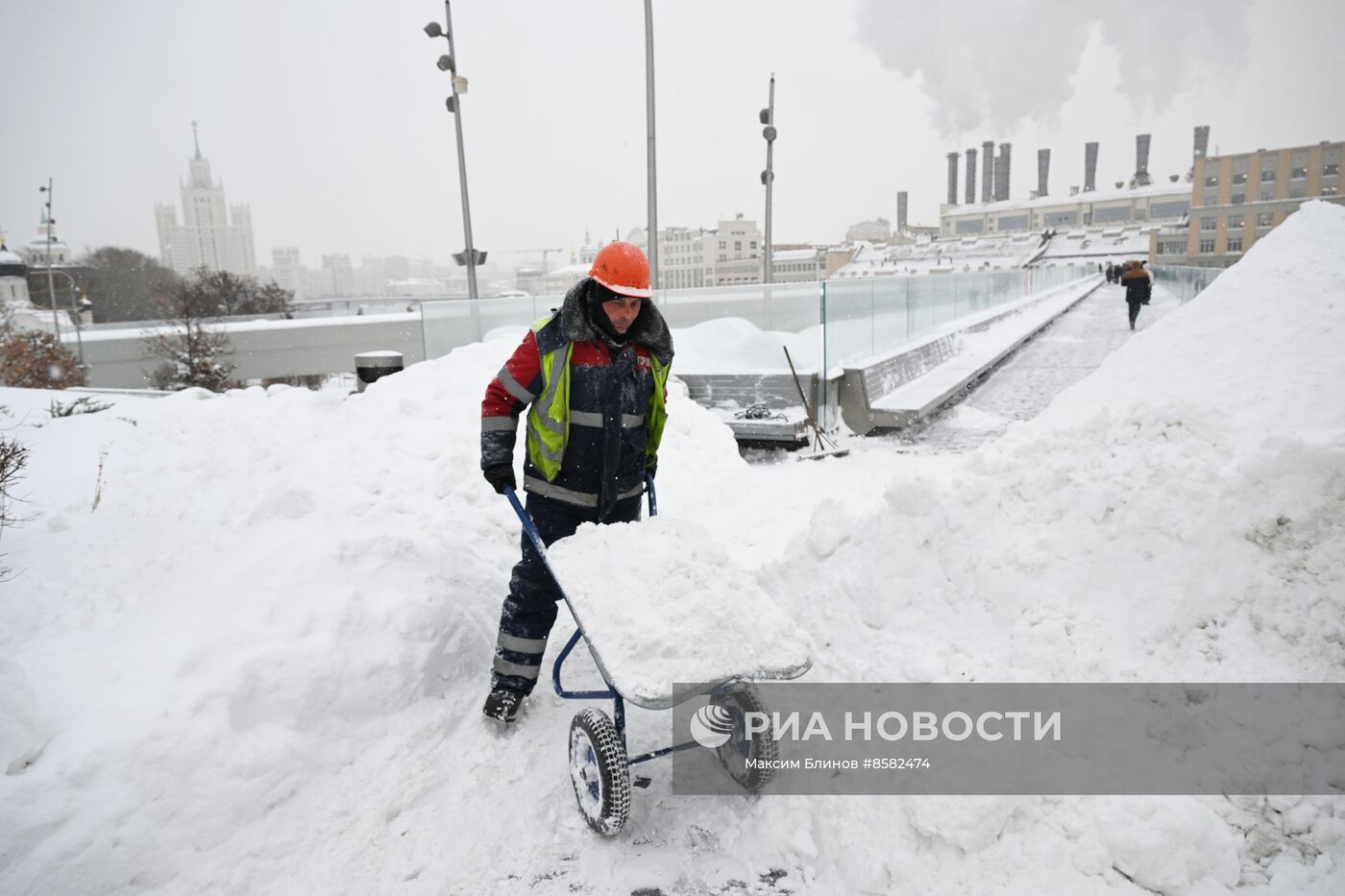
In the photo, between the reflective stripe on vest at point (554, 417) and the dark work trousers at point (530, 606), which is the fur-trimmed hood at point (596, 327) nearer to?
the reflective stripe on vest at point (554, 417)

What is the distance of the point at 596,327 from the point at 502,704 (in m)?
1.83

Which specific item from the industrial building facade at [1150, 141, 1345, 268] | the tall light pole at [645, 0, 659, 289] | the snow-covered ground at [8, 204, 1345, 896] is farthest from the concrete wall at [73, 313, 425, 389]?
the industrial building facade at [1150, 141, 1345, 268]

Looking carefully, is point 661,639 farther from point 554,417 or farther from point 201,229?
point 201,229

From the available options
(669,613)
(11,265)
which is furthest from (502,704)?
(11,265)

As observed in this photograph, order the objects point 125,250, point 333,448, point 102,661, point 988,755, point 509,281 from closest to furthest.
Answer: point 988,755 < point 102,661 < point 333,448 < point 125,250 < point 509,281

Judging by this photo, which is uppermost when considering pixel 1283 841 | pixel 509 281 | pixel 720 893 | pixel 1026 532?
pixel 509 281

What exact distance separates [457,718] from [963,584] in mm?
2548

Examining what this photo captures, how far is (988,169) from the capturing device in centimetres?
12056

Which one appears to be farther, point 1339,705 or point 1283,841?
point 1339,705

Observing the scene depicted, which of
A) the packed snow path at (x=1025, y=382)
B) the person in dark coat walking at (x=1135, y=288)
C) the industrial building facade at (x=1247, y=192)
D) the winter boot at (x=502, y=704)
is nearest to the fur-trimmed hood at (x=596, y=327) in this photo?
the winter boot at (x=502, y=704)

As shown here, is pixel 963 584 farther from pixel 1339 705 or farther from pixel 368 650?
pixel 368 650

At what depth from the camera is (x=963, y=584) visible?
3.66 metres

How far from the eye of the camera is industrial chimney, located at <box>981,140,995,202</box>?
393ft

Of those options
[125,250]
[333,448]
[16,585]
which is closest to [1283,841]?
[16,585]
